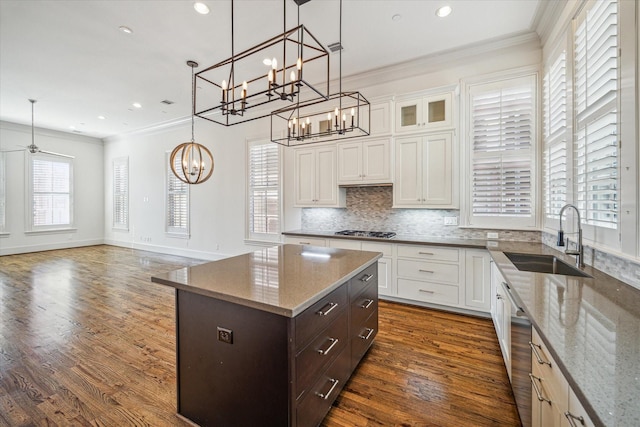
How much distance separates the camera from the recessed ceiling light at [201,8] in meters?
2.73

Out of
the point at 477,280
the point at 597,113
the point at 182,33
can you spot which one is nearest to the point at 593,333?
the point at 597,113

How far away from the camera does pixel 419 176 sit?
362 cm

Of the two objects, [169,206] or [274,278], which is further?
[169,206]

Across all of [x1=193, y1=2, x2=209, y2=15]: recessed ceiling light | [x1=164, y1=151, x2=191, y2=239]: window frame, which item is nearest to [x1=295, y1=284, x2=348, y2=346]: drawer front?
[x1=193, y1=2, x2=209, y2=15]: recessed ceiling light

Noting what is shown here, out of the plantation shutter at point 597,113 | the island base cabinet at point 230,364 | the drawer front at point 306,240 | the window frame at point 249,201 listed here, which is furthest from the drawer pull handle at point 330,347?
the window frame at point 249,201

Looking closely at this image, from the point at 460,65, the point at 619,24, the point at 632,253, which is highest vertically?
the point at 460,65

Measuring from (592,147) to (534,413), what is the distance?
1777 millimetres

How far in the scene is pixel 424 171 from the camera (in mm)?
3592

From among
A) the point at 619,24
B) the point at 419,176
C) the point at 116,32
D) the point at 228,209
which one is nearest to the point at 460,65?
the point at 419,176

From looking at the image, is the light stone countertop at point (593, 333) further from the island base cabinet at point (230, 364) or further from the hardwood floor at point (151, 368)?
the island base cabinet at point (230, 364)

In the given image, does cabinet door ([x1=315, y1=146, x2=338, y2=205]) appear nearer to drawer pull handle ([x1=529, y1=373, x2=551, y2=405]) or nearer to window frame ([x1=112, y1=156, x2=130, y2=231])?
drawer pull handle ([x1=529, y1=373, x2=551, y2=405])

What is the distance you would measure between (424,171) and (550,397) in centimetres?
285

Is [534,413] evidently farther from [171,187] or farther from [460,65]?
[171,187]

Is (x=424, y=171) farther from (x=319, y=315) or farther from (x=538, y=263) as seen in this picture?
(x=319, y=315)
